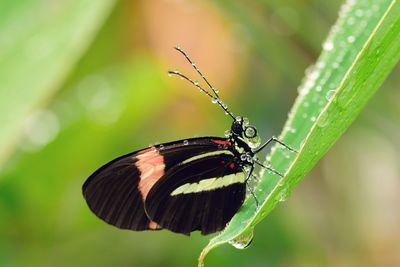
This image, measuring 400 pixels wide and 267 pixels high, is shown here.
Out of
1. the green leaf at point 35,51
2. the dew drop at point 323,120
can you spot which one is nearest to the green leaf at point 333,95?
the dew drop at point 323,120

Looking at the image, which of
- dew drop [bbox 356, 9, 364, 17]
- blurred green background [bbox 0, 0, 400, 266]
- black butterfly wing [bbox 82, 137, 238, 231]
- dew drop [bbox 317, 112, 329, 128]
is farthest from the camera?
blurred green background [bbox 0, 0, 400, 266]

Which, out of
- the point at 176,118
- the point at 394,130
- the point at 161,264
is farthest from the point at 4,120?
the point at 394,130

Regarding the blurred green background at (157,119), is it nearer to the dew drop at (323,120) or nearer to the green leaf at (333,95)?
the green leaf at (333,95)

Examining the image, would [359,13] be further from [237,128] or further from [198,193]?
[198,193]

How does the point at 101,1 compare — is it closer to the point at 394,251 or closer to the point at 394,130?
the point at 394,130

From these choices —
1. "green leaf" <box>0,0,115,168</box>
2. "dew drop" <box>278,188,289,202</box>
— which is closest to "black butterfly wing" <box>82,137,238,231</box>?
"green leaf" <box>0,0,115,168</box>

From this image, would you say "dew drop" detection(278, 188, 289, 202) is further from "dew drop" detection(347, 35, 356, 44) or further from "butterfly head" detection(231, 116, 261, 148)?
"butterfly head" detection(231, 116, 261, 148)
